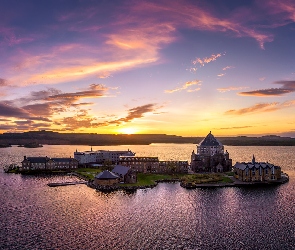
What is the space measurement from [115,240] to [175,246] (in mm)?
11031

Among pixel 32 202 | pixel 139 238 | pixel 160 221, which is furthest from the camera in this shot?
pixel 32 202

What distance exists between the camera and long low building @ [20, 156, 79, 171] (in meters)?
151

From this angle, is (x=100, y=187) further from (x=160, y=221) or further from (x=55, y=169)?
(x=55, y=169)

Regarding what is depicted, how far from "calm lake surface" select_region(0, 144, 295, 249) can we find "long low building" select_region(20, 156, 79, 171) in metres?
51.7

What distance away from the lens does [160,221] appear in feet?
219

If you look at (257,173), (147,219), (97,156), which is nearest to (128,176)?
(147,219)

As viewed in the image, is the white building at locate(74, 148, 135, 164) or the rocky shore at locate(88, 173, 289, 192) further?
the white building at locate(74, 148, 135, 164)

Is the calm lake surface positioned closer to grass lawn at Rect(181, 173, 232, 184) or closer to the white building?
grass lawn at Rect(181, 173, 232, 184)

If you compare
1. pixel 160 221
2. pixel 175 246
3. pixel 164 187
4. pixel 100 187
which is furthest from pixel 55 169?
pixel 175 246

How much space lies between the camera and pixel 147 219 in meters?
68.1

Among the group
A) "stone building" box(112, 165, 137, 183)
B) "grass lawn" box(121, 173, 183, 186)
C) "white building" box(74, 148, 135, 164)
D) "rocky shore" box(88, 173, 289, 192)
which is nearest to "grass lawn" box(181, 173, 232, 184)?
"rocky shore" box(88, 173, 289, 192)

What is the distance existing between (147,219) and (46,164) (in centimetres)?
10034

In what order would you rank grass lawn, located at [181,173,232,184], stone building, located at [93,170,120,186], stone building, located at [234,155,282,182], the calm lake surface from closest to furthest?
the calm lake surface < stone building, located at [93,170,120,186] < grass lawn, located at [181,173,232,184] < stone building, located at [234,155,282,182]

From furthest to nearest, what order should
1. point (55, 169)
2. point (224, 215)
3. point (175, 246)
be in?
point (55, 169), point (224, 215), point (175, 246)
